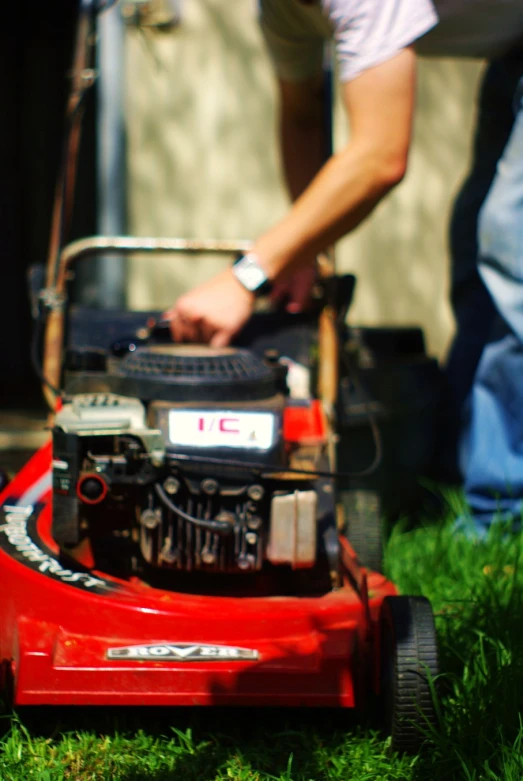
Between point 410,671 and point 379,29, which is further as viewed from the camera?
point 379,29

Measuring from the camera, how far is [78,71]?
254 cm

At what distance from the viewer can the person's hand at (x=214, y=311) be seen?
6.75 feet

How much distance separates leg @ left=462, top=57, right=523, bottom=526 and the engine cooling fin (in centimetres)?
87

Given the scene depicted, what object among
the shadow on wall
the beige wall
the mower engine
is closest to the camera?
the mower engine

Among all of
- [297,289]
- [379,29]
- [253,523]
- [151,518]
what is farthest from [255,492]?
[297,289]

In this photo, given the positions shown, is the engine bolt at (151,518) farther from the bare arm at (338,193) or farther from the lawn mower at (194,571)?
the bare arm at (338,193)

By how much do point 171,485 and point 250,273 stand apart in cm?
60

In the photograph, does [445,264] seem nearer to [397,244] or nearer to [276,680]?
→ [397,244]

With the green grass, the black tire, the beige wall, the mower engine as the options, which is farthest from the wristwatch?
the beige wall

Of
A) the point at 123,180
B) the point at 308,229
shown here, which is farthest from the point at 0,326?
the point at 308,229

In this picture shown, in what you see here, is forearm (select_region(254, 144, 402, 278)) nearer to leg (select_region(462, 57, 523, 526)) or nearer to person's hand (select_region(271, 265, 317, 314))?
leg (select_region(462, 57, 523, 526))

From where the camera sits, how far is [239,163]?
4.30 m

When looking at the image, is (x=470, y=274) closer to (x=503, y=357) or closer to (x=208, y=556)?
(x=503, y=357)

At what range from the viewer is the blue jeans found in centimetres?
245
